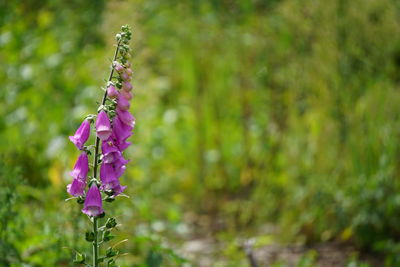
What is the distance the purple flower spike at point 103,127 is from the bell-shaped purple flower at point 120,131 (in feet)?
0.17

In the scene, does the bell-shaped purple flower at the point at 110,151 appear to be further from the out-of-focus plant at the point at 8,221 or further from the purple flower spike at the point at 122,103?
the out-of-focus plant at the point at 8,221

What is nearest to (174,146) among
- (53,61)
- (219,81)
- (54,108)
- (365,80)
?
(219,81)

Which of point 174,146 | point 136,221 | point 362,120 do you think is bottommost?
point 136,221

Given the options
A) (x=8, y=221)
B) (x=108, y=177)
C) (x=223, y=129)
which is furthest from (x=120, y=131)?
(x=223, y=129)

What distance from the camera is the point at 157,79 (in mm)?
6027

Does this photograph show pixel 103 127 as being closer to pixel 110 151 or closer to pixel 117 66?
pixel 110 151

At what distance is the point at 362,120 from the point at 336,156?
0.29 metres

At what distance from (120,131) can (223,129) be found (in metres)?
3.51

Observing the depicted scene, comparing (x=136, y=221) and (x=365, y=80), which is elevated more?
(x=365, y=80)

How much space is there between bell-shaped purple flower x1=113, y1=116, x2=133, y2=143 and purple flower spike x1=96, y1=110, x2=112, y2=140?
0.05 metres

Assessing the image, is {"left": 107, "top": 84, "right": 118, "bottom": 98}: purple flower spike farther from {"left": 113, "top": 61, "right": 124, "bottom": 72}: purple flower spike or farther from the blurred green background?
the blurred green background

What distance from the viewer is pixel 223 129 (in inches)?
209

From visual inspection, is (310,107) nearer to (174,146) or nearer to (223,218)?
(223,218)

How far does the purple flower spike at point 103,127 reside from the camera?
5.75 feet
